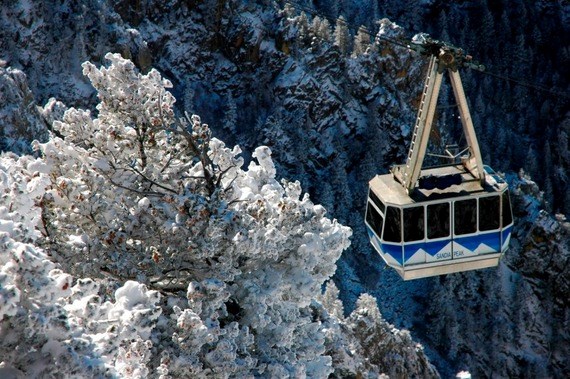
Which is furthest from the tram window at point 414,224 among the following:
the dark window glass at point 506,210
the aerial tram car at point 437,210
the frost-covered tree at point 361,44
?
the frost-covered tree at point 361,44

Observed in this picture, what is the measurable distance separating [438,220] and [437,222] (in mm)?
52

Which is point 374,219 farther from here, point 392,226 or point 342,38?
point 342,38

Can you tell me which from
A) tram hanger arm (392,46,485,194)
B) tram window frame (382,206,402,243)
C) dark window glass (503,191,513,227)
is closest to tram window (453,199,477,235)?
tram hanger arm (392,46,485,194)

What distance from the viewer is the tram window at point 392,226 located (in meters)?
13.4

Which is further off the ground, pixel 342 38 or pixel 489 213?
pixel 489 213

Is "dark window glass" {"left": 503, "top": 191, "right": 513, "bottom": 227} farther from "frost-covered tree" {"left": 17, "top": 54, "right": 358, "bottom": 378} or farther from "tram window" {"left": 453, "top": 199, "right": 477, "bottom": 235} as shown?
"frost-covered tree" {"left": 17, "top": 54, "right": 358, "bottom": 378}

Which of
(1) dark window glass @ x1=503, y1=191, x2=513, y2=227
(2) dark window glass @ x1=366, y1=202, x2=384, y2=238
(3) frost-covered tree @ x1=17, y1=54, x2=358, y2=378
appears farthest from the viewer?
(2) dark window glass @ x1=366, y1=202, x2=384, y2=238

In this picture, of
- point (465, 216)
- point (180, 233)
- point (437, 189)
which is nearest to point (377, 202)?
point (437, 189)

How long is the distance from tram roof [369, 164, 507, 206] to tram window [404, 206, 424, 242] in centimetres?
23

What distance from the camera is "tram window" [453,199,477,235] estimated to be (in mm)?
13379

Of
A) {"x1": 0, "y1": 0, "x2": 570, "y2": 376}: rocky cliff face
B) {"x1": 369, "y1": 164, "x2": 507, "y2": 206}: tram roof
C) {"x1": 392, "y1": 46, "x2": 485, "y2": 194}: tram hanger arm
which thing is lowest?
{"x1": 0, "y1": 0, "x2": 570, "y2": 376}: rocky cliff face

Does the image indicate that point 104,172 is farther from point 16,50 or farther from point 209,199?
point 16,50

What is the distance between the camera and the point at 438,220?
1354cm

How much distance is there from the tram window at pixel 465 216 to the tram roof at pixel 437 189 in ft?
0.78
